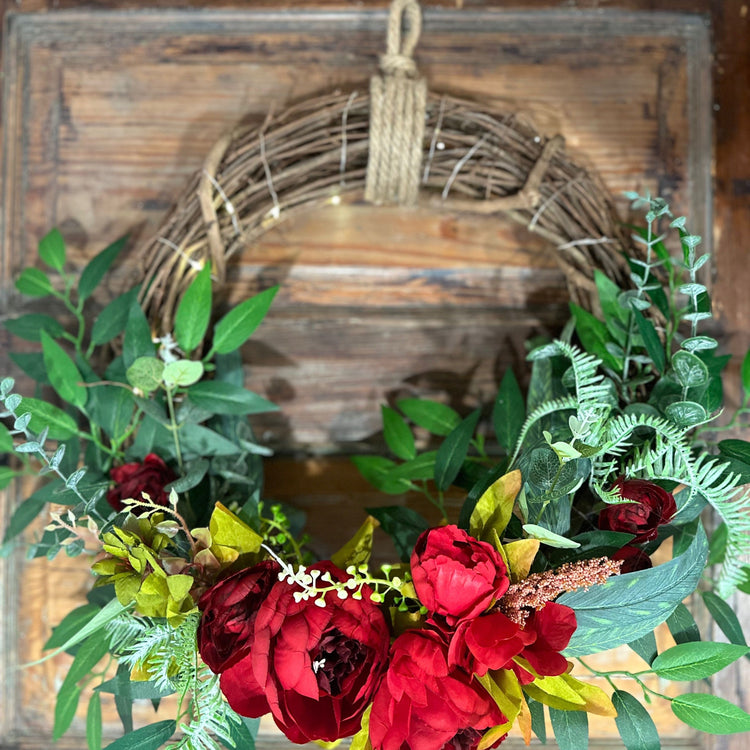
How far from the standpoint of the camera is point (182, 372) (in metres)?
0.74

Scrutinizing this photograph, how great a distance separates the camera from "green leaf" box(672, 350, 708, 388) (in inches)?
26.6

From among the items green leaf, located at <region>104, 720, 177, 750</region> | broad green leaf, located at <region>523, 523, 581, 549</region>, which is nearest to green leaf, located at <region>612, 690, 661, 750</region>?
broad green leaf, located at <region>523, 523, 581, 549</region>

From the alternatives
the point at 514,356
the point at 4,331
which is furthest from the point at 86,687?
the point at 514,356

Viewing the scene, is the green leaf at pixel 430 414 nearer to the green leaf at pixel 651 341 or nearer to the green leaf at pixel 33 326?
the green leaf at pixel 651 341

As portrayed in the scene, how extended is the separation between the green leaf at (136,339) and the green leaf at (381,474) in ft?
0.97

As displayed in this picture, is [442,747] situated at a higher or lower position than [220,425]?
lower

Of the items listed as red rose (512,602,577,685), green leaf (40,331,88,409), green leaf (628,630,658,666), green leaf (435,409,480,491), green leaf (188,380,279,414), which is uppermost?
green leaf (40,331,88,409)

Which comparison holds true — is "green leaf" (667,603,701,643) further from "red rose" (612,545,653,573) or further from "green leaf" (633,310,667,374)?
"green leaf" (633,310,667,374)

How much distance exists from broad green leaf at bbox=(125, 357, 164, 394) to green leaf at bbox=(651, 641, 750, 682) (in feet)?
2.03

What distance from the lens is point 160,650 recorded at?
63 centimetres

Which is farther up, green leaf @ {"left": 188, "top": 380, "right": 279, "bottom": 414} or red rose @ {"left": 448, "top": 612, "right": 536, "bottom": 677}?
green leaf @ {"left": 188, "top": 380, "right": 279, "bottom": 414}

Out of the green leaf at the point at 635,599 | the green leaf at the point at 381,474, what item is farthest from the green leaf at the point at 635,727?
the green leaf at the point at 381,474

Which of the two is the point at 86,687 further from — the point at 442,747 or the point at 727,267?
the point at 727,267

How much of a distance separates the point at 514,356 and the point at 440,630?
446mm
